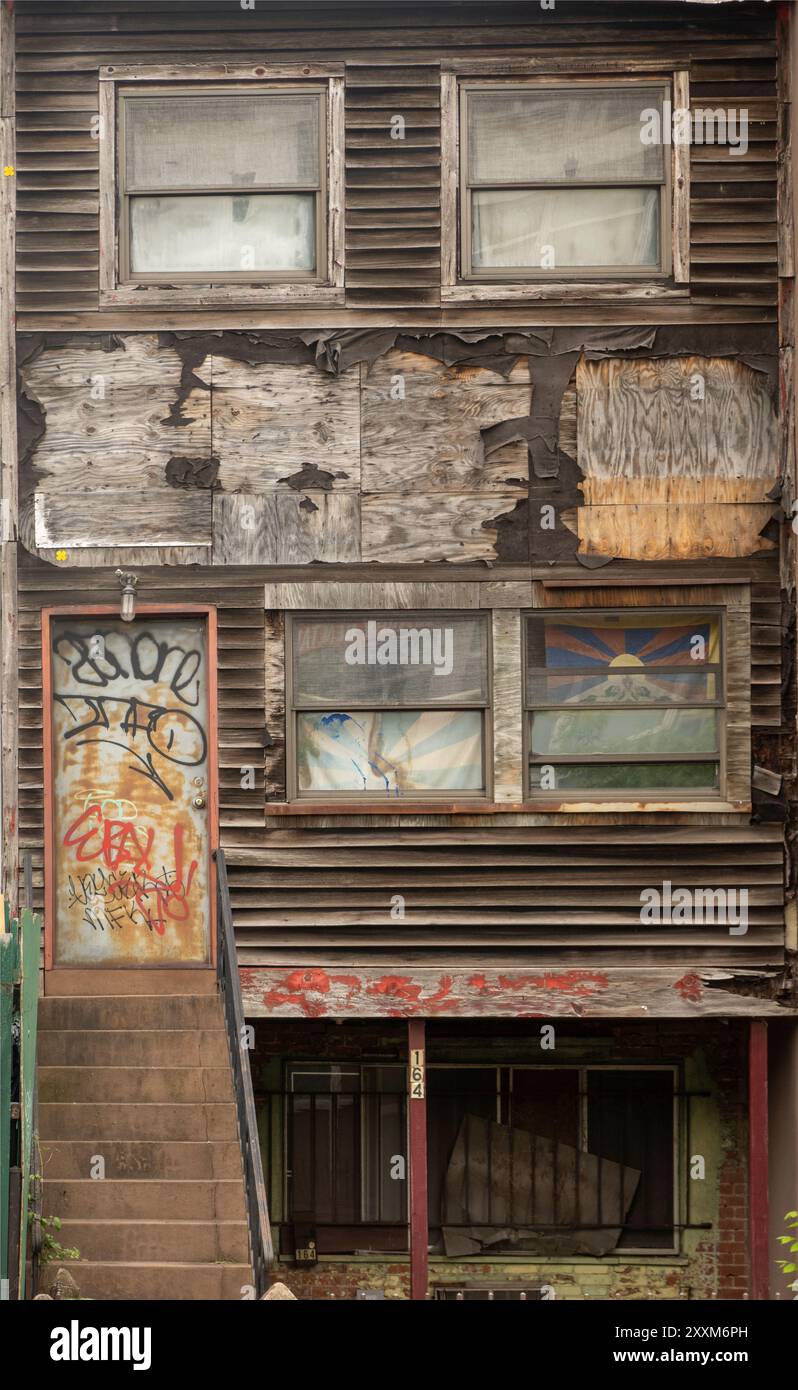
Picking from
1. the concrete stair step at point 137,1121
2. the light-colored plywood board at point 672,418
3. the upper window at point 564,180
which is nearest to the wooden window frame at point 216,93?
the upper window at point 564,180

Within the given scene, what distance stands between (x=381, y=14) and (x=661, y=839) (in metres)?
5.53

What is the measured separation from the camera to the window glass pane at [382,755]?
31.8 ft

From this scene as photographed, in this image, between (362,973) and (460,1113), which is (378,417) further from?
(460,1113)

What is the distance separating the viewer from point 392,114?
9578 millimetres

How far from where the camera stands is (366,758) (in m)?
9.71

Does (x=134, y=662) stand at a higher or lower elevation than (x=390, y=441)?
lower

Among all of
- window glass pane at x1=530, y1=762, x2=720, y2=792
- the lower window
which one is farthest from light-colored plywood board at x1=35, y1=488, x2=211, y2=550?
the lower window

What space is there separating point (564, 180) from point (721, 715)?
3.59 metres

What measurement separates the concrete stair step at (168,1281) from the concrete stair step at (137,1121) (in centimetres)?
82

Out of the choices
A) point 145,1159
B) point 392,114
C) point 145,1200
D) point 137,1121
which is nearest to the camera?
point 145,1200

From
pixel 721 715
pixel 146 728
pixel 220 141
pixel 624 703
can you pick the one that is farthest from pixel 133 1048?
pixel 220 141

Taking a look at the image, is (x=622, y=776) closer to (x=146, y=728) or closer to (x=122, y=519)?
(x=146, y=728)

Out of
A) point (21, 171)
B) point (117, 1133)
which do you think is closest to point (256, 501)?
point (21, 171)

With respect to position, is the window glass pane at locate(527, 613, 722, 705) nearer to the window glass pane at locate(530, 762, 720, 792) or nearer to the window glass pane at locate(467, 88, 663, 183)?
the window glass pane at locate(530, 762, 720, 792)
